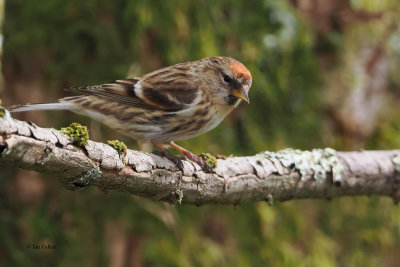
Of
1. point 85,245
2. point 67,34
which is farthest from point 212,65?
point 85,245

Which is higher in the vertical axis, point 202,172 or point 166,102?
point 166,102

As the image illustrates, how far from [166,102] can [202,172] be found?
2.61 feet

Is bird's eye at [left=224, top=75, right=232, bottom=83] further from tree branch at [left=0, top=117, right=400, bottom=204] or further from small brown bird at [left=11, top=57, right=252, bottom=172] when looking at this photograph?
tree branch at [left=0, top=117, right=400, bottom=204]

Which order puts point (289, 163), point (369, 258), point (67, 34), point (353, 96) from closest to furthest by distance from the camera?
point (289, 163) < point (67, 34) < point (369, 258) < point (353, 96)

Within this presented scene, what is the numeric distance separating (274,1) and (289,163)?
1.86m

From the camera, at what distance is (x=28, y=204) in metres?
4.77

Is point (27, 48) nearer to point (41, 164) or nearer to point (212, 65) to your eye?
point (212, 65)

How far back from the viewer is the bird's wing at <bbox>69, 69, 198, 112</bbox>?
11.5 ft

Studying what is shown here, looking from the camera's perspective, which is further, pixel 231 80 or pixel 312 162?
pixel 231 80

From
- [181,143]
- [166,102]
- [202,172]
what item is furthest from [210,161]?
[181,143]

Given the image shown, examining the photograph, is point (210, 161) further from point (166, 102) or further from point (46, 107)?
point (46, 107)

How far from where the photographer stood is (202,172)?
2.89 m

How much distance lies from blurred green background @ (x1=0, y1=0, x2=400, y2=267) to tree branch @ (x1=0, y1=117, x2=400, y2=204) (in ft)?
3.42

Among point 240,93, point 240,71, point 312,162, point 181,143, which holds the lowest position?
point 181,143
